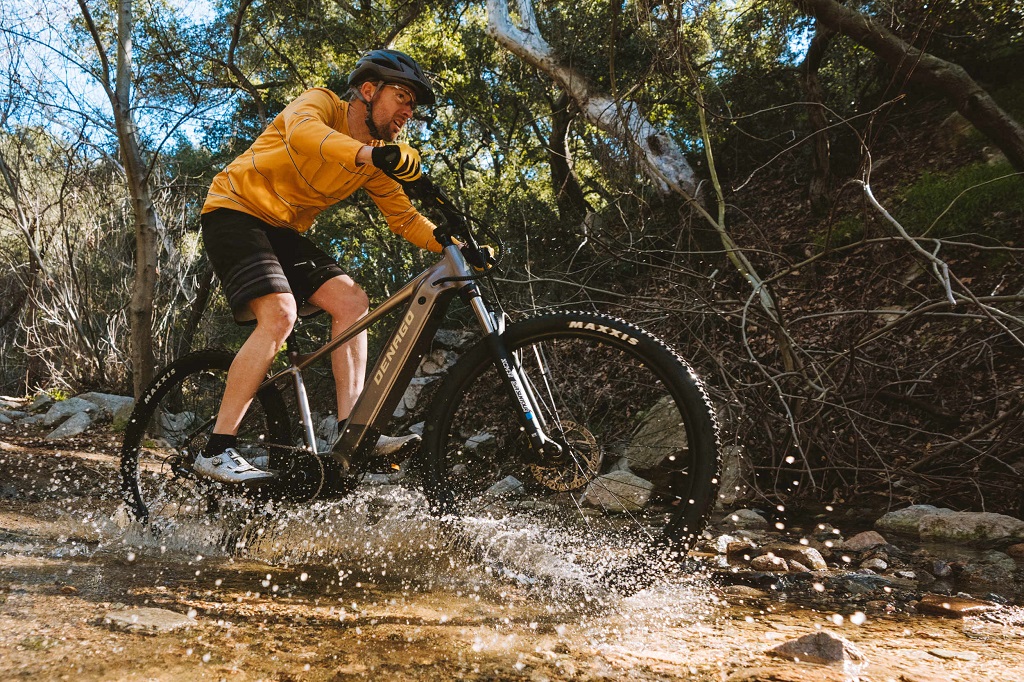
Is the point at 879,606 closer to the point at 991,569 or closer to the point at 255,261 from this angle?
the point at 991,569

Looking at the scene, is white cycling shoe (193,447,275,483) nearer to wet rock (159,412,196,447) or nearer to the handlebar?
wet rock (159,412,196,447)

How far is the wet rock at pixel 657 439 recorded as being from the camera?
4.67 metres

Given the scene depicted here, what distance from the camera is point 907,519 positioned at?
3469 millimetres

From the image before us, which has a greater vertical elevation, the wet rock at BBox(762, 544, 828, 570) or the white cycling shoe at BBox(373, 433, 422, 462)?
the white cycling shoe at BBox(373, 433, 422, 462)

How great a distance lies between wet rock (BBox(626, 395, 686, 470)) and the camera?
4.67 metres

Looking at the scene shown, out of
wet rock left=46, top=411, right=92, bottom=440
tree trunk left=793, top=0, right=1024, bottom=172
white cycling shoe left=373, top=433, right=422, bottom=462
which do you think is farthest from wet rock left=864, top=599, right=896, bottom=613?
wet rock left=46, top=411, right=92, bottom=440

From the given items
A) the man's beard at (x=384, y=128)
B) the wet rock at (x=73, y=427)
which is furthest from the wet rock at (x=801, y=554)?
the wet rock at (x=73, y=427)

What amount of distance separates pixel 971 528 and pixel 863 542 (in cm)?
54

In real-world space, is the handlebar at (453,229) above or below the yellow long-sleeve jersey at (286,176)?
below

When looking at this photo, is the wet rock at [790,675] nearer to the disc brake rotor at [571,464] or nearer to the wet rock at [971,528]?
the disc brake rotor at [571,464]

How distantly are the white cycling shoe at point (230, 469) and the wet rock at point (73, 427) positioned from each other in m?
6.16

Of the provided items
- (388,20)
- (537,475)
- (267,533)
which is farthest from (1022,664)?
(388,20)

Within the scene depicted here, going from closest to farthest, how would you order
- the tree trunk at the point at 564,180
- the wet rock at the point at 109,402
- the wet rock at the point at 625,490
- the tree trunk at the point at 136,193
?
1. the wet rock at the point at 625,490
2. the tree trunk at the point at 136,193
3. the wet rock at the point at 109,402
4. the tree trunk at the point at 564,180

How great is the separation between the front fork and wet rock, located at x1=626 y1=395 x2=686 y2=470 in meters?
2.16
